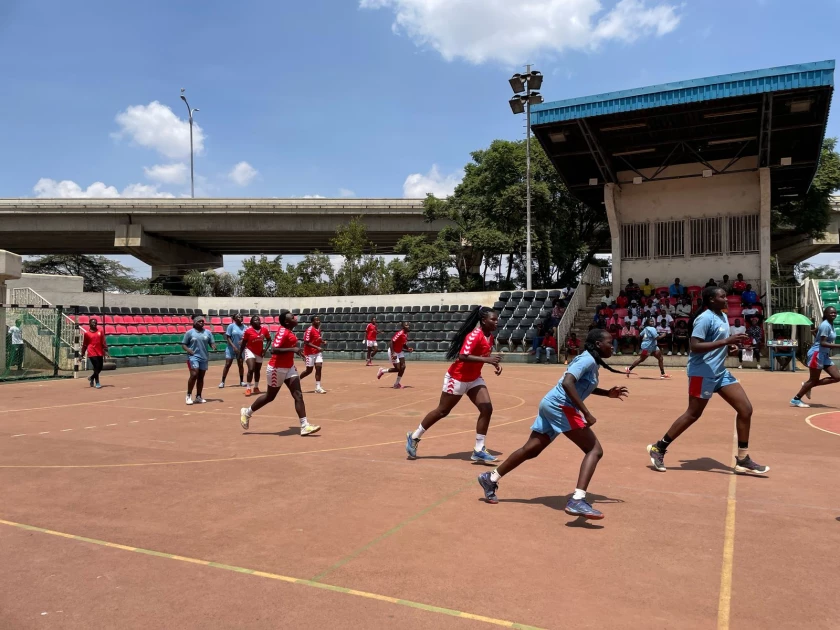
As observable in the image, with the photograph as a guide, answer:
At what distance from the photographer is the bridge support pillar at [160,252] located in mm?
43562

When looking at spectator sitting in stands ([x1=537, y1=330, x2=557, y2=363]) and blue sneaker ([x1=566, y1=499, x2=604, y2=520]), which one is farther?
spectator sitting in stands ([x1=537, y1=330, x2=557, y2=363])

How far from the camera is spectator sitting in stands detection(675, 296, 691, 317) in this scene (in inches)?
941

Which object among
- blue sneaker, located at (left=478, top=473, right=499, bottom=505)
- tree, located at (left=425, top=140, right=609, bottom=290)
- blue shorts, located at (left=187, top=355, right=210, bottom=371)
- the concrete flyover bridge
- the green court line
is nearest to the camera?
the green court line

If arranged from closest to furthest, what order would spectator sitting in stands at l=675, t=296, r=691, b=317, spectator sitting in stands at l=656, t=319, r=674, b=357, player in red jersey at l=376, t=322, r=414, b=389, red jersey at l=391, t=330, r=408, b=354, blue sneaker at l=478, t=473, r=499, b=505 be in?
1. blue sneaker at l=478, t=473, r=499, b=505
2. player in red jersey at l=376, t=322, r=414, b=389
3. red jersey at l=391, t=330, r=408, b=354
4. spectator sitting in stands at l=656, t=319, r=674, b=357
5. spectator sitting in stands at l=675, t=296, r=691, b=317

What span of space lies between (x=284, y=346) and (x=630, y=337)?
17.6 metres

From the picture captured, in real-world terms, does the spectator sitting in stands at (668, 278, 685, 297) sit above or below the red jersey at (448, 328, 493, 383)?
above

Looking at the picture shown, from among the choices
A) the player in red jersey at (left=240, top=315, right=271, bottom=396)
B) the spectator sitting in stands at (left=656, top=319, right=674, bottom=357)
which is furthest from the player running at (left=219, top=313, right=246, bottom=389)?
the spectator sitting in stands at (left=656, top=319, right=674, bottom=357)

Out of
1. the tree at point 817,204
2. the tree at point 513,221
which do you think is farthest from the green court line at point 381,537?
the tree at point 817,204

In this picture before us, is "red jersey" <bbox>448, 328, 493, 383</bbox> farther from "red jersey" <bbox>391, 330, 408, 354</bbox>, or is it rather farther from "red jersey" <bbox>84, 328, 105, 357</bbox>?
"red jersey" <bbox>84, 328, 105, 357</bbox>

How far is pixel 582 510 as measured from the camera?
5.19 meters

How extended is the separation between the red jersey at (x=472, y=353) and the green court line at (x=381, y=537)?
5.28 feet

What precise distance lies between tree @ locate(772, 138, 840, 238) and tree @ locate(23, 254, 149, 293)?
49.2 m

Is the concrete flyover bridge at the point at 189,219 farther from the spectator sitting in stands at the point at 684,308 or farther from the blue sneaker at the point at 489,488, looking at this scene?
the blue sneaker at the point at 489,488

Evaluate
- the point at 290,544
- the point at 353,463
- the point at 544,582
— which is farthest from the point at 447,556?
the point at 353,463
